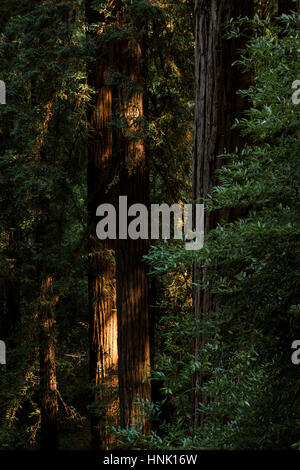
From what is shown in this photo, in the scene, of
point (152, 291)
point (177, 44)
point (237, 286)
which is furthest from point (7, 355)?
point (237, 286)

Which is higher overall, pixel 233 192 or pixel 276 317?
pixel 233 192

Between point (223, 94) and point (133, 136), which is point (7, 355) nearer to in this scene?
point (133, 136)

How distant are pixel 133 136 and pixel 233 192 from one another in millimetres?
4225

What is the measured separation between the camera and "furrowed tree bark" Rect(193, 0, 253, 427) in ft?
14.2

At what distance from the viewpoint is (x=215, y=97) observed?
4355 mm

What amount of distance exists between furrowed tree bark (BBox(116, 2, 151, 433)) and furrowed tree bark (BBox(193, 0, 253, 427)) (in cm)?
249

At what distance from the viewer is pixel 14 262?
1195 centimetres

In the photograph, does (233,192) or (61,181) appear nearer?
(233,192)

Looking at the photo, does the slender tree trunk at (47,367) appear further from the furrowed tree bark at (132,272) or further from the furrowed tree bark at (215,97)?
the furrowed tree bark at (215,97)

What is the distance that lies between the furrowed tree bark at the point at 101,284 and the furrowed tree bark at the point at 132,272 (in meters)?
0.95

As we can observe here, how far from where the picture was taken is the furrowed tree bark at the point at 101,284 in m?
7.98

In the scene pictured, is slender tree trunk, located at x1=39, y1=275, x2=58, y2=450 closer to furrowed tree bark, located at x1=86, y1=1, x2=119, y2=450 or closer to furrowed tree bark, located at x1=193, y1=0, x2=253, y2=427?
furrowed tree bark, located at x1=86, y1=1, x2=119, y2=450

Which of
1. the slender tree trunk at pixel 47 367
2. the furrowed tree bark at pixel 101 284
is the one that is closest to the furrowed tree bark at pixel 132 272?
the furrowed tree bark at pixel 101 284

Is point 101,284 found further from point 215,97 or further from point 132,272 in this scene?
point 215,97
